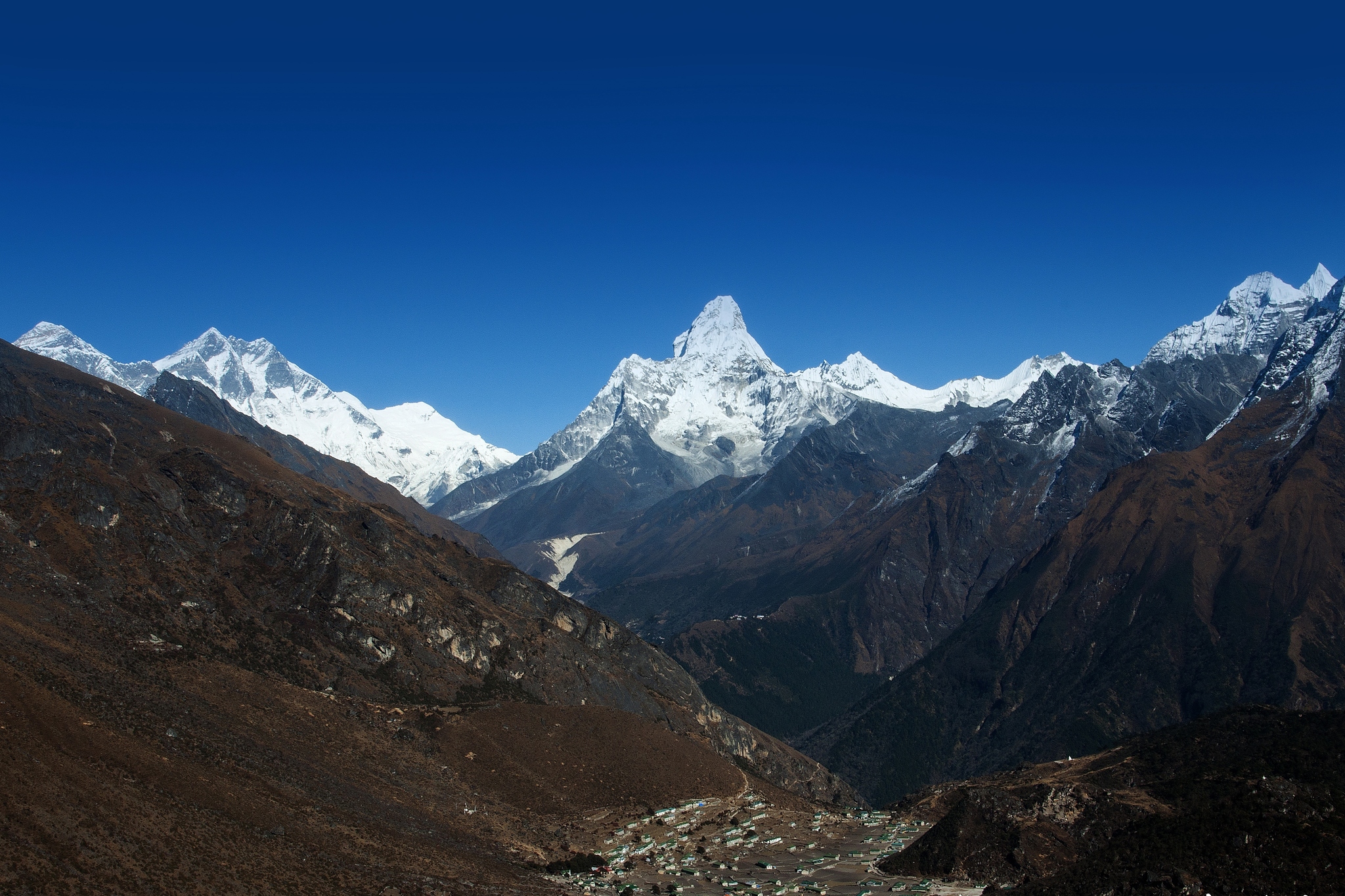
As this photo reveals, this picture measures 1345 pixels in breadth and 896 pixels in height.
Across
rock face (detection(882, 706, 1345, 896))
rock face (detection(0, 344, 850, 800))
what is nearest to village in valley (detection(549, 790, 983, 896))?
rock face (detection(882, 706, 1345, 896))

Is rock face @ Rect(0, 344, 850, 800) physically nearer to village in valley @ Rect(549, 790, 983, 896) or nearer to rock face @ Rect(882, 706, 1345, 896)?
village in valley @ Rect(549, 790, 983, 896)

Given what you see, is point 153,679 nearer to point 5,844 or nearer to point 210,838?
point 210,838

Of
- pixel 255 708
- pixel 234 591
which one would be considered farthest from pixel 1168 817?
pixel 234 591

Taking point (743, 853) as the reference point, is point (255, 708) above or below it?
above

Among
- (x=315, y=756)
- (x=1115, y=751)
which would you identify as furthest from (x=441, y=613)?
(x=1115, y=751)

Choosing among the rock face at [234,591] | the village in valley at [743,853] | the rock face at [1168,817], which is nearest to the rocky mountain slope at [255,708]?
the rock face at [234,591]

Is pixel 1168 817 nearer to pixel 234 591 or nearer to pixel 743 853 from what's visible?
pixel 743 853

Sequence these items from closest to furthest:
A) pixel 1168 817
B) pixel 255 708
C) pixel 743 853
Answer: pixel 1168 817 < pixel 743 853 < pixel 255 708
